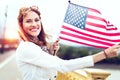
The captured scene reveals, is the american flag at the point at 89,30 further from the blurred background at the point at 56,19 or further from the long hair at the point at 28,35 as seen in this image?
the long hair at the point at 28,35

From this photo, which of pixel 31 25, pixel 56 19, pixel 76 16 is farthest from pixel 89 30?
pixel 31 25

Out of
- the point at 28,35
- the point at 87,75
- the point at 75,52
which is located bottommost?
the point at 87,75

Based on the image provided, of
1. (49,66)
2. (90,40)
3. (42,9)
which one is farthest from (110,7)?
(49,66)

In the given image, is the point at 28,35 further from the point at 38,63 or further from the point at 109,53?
the point at 109,53

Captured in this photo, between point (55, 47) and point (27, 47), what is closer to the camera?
point (27, 47)

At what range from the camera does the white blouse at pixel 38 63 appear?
2.10 m

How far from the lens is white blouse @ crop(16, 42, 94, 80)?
2.10 m

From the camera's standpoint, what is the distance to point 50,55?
2193 mm

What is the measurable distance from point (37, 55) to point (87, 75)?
367 millimetres

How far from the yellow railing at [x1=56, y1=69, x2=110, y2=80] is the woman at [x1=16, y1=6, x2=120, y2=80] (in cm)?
13

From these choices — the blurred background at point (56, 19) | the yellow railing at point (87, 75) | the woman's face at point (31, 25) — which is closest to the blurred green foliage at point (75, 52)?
the blurred background at point (56, 19)

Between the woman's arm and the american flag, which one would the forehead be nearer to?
the american flag

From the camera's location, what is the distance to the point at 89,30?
7.82 feet

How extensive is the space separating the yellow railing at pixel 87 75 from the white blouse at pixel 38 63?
18 centimetres
